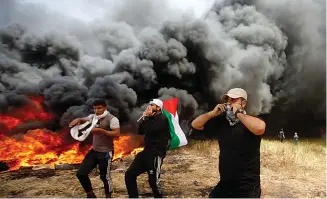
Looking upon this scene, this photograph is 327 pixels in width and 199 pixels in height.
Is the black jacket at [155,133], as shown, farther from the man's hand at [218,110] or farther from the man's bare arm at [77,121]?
the man's hand at [218,110]

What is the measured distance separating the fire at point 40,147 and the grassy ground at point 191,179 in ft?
3.81

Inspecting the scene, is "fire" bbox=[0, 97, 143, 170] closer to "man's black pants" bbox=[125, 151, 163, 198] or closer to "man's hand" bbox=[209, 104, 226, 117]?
"man's black pants" bbox=[125, 151, 163, 198]

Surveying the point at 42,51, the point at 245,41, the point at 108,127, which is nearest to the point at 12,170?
the point at 108,127

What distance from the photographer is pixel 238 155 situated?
3828 mm

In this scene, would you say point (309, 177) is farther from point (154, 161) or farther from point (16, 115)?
point (16, 115)

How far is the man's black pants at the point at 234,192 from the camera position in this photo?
3822mm

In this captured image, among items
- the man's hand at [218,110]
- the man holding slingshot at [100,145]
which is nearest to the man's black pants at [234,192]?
the man's hand at [218,110]

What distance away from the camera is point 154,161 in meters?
5.61

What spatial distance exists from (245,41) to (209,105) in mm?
5365

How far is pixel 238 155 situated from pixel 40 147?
934 cm

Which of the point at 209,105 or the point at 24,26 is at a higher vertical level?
the point at 24,26

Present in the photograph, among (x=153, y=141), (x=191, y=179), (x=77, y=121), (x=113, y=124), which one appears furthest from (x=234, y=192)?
(x=191, y=179)

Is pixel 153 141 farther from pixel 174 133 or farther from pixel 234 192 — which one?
pixel 234 192

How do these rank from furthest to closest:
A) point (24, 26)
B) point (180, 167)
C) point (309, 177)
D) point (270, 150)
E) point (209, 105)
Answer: point (209, 105)
point (24, 26)
point (270, 150)
point (180, 167)
point (309, 177)
